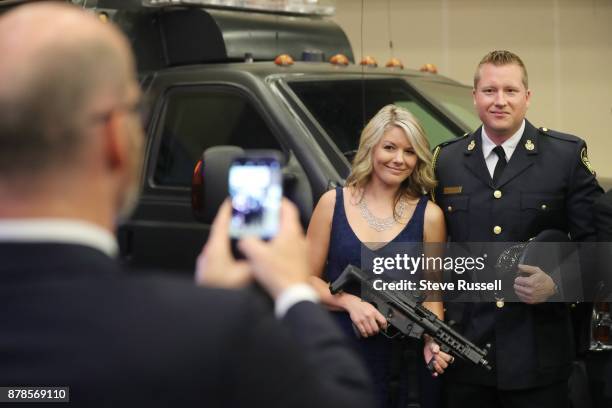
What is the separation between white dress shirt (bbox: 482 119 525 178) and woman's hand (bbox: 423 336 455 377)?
58 cm

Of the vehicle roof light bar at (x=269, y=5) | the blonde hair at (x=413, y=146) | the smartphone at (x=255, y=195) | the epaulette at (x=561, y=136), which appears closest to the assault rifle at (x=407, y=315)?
the blonde hair at (x=413, y=146)

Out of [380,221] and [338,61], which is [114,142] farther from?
[338,61]

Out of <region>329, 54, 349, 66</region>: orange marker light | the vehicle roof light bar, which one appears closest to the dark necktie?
<region>329, 54, 349, 66</region>: orange marker light

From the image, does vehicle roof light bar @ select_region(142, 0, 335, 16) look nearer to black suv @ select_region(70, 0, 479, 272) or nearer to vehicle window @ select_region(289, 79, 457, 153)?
black suv @ select_region(70, 0, 479, 272)

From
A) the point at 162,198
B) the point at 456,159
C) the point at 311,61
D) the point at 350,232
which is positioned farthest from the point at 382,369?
the point at 311,61

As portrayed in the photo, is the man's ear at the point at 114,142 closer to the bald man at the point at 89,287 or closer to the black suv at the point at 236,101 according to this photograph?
the bald man at the point at 89,287

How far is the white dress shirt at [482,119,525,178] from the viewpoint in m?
3.63

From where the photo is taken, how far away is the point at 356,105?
16.3ft

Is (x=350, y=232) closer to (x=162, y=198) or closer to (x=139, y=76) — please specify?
(x=162, y=198)

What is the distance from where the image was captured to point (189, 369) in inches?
49.6

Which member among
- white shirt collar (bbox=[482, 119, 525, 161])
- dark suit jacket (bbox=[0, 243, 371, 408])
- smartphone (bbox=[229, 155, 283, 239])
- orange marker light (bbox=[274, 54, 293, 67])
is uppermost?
orange marker light (bbox=[274, 54, 293, 67])

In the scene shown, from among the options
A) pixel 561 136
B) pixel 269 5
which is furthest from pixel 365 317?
pixel 269 5

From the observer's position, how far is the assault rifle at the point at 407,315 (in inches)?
141

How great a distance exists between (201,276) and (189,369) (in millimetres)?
276
